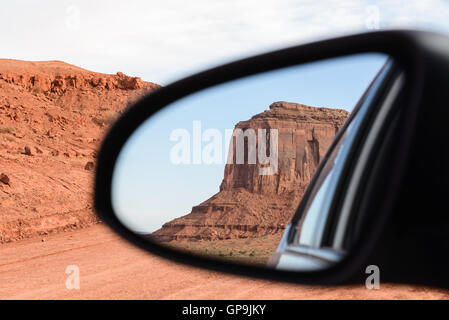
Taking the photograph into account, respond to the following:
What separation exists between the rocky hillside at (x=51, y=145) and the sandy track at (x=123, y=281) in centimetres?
272

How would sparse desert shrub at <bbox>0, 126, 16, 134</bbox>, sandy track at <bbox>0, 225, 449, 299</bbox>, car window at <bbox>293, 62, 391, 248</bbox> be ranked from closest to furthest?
1. car window at <bbox>293, 62, 391, 248</bbox>
2. sandy track at <bbox>0, 225, 449, 299</bbox>
3. sparse desert shrub at <bbox>0, 126, 16, 134</bbox>

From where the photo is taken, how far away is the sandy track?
29.0 ft

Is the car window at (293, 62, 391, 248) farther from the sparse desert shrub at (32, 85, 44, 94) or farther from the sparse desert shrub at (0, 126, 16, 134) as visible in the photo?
the sparse desert shrub at (32, 85, 44, 94)

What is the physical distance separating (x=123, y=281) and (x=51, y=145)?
68.7 feet

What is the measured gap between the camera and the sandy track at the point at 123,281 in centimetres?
885

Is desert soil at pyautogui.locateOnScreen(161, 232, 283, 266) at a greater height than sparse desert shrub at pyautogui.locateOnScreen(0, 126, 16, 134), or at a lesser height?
lesser

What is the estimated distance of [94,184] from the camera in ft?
8.30

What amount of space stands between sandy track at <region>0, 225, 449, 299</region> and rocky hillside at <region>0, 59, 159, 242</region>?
8.92 ft

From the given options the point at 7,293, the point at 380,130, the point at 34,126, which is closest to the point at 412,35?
the point at 380,130

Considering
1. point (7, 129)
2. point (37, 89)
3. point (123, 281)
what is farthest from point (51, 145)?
point (123, 281)

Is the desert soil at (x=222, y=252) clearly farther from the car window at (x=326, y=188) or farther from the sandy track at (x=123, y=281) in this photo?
the sandy track at (x=123, y=281)

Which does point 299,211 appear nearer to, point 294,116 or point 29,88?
point 294,116

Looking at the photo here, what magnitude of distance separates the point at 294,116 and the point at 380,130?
13.5 ft

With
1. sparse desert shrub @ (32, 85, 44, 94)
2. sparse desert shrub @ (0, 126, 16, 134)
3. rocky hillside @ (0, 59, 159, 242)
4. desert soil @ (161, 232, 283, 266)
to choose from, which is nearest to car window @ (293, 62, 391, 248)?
desert soil @ (161, 232, 283, 266)
